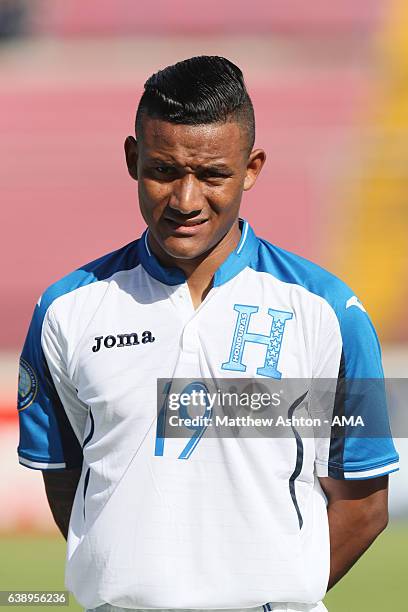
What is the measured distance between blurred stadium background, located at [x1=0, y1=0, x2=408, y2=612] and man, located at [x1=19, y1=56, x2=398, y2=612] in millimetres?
5391

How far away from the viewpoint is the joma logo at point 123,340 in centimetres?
230

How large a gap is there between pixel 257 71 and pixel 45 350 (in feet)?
43.2

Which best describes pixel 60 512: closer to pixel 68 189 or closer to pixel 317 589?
pixel 317 589

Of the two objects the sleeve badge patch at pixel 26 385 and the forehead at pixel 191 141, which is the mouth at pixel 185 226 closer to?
the forehead at pixel 191 141

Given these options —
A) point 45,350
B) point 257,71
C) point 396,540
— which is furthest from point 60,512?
point 257,71

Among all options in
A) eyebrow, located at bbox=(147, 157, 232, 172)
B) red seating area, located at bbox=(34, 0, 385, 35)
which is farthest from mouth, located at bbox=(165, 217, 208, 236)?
red seating area, located at bbox=(34, 0, 385, 35)

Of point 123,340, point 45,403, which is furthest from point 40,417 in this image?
point 123,340

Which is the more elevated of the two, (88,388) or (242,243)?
(242,243)

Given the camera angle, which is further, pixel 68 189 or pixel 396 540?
pixel 68 189

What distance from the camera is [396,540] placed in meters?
6.22

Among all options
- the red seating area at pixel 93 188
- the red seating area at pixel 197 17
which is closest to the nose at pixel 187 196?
the red seating area at pixel 93 188

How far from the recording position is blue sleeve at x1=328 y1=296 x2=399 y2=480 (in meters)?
2.29

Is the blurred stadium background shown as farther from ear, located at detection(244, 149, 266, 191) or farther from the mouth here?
the mouth

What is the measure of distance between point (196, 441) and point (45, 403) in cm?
43
